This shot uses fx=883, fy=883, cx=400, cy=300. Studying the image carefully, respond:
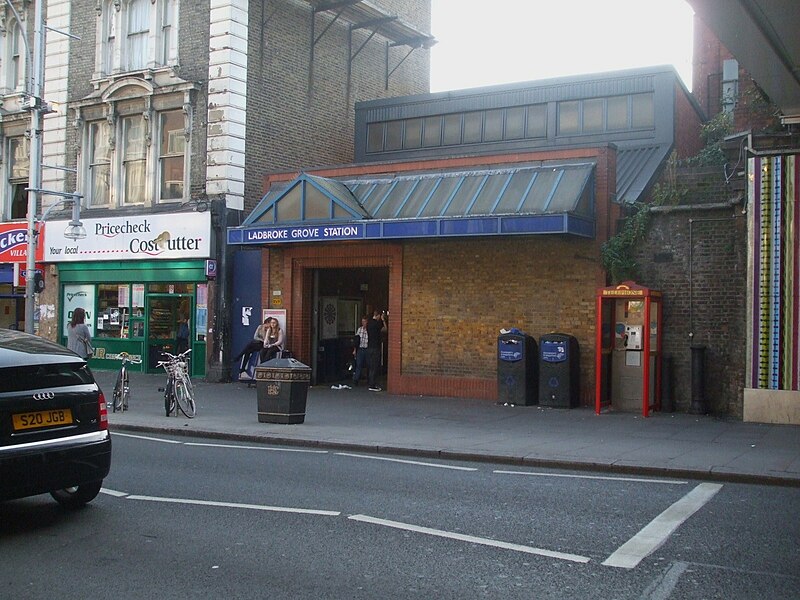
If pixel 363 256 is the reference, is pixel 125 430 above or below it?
below

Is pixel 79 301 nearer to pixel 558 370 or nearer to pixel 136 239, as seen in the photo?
pixel 136 239

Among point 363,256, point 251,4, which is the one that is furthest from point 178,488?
point 251,4

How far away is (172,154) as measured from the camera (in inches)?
937

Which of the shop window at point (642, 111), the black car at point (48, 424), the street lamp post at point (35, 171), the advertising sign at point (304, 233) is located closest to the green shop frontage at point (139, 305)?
the street lamp post at point (35, 171)

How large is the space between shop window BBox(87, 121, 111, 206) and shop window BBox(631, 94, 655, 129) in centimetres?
1442

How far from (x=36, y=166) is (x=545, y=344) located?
534 inches

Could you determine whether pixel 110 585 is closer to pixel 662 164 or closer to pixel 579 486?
pixel 579 486

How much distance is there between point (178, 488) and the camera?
29.0 feet

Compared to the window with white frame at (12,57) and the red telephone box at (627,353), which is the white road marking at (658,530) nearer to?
the red telephone box at (627,353)

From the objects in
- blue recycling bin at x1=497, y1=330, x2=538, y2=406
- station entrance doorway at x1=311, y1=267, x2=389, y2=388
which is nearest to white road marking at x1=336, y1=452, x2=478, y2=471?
blue recycling bin at x1=497, y1=330, x2=538, y2=406

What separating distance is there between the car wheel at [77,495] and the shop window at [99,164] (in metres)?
18.6

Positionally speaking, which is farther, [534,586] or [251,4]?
[251,4]

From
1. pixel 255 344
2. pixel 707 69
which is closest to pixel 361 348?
pixel 255 344

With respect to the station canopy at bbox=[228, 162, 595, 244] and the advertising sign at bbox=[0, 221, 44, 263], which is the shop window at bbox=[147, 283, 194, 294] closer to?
the station canopy at bbox=[228, 162, 595, 244]
